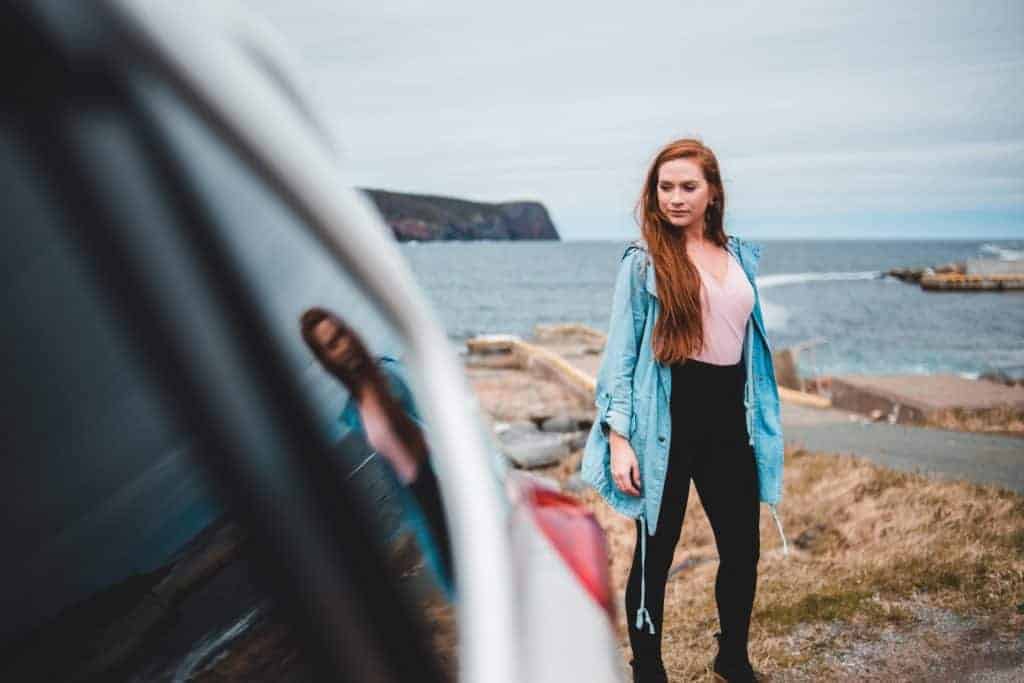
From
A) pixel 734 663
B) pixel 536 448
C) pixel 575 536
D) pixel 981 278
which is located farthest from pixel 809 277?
pixel 575 536

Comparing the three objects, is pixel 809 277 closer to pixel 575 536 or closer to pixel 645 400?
pixel 645 400

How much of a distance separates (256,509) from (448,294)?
337ft

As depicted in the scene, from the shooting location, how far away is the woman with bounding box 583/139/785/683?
3.11 meters

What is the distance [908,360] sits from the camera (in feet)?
147

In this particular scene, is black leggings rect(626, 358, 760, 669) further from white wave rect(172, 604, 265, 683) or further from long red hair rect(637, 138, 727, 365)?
white wave rect(172, 604, 265, 683)

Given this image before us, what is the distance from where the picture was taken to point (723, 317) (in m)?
3.13

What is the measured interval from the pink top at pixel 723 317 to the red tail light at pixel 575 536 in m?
1.40

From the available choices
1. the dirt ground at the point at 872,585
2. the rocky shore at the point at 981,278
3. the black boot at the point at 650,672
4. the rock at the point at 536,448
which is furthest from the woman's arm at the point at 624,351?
the rocky shore at the point at 981,278

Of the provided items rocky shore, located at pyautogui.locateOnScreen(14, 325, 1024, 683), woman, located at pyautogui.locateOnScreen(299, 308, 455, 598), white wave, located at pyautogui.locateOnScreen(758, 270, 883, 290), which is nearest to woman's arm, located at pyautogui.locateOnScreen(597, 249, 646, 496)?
rocky shore, located at pyautogui.locateOnScreen(14, 325, 1024, 683)

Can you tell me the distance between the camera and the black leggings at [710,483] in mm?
3137

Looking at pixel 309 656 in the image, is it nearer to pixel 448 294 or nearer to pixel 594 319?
pixel 594 319

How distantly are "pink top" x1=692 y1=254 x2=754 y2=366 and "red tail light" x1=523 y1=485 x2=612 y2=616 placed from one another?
1398mm

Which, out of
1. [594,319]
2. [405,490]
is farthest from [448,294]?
[405,490]

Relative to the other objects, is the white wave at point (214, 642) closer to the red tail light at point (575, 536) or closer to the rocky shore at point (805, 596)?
the rocky shore at point (805, 596)
